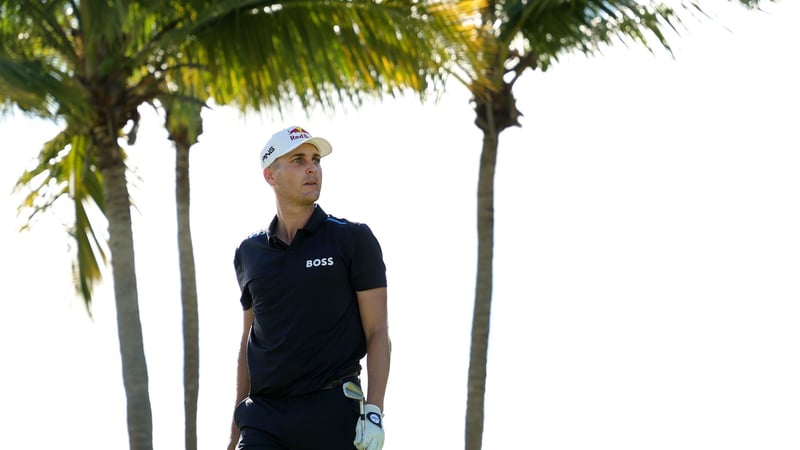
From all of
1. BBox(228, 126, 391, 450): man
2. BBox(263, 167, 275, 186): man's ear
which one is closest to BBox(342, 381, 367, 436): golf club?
BBox(228, 126, 391, 450): man

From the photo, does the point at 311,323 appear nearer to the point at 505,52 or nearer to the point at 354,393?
the point at 354,393

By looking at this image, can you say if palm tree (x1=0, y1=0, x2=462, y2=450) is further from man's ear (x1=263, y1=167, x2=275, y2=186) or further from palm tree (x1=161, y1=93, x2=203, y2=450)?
man's ear (x1=263, y1=167, x2=275, y2=186)

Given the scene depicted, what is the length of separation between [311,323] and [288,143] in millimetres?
762

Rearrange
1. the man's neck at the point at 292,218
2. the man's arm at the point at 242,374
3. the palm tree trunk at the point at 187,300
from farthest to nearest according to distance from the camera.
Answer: the palm tree trunk at the point at 187,300, the man's arm at the point at 242,374, the man's neck at the point at 292,218

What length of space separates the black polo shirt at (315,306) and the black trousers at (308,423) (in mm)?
57

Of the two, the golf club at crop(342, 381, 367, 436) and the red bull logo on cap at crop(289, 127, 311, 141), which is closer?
the golf club at crop(342, 381, 367, 436)

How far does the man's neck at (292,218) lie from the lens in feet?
18.2

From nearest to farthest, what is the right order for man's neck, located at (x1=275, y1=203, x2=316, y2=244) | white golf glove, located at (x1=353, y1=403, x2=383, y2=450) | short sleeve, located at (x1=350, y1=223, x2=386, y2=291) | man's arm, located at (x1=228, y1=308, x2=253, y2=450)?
white golf glove, located at (x1=353, y1=403, x2=383, y2=450) → short sleeve, located at (x1=350, y1=223, x2=386, y2=291) → man's neck, located at (x1=275, y1=203, x2=316, y2=244) → man's arm, located at (x1=228, y1=308, x2=253, y2=450)

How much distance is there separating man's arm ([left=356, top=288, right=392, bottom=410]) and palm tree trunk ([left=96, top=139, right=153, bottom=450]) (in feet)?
22.0

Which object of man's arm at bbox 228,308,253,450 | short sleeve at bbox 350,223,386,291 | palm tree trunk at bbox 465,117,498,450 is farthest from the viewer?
palm tree trunk at bbox 465,117,498,450

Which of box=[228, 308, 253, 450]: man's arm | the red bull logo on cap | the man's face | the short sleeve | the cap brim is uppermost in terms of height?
the red bull logo on cap

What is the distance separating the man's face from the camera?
5.47 m

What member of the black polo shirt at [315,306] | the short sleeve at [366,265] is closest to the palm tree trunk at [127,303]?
the black polo shirt at [315,306]

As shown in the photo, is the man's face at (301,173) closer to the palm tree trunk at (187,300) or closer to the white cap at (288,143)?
the white cap at (288,143)
